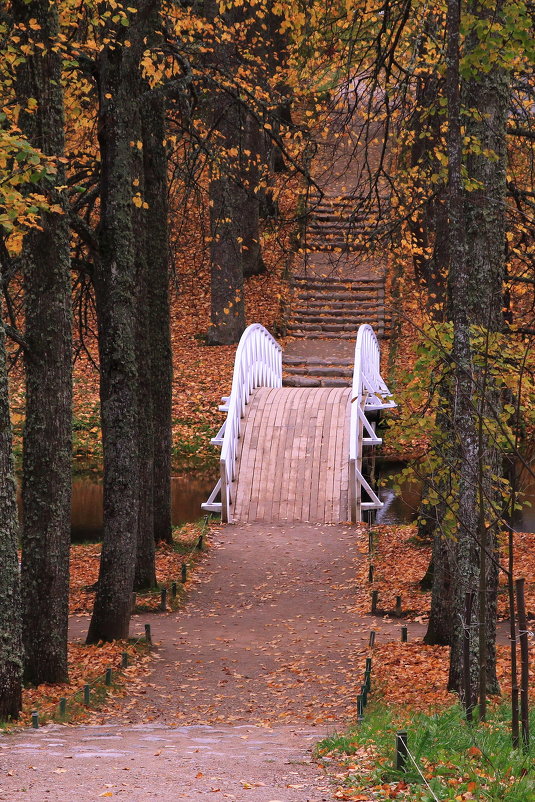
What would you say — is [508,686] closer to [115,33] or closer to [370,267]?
[115,33]

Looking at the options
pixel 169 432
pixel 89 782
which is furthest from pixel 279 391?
pixel 89 782

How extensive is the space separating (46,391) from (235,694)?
319 cm

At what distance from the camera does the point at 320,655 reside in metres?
10.3

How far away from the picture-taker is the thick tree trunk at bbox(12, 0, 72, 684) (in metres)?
8.14

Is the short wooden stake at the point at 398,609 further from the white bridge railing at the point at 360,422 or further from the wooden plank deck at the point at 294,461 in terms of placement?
the wooden plank deck at the point at 294,461

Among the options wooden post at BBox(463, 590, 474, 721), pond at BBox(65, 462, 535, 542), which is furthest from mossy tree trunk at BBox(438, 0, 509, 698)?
pond at BBox(65, 462, 535, 542)

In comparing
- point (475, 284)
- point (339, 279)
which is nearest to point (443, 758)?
point (475, 284)

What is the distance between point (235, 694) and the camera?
356 inches

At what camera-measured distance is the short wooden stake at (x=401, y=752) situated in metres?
5.02

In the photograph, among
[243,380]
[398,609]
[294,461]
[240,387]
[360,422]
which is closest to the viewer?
[398,609]

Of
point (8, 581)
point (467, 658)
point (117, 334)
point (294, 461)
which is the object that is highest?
point (117, 334)

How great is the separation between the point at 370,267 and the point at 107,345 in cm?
2197

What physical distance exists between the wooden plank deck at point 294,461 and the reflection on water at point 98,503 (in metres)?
2.11

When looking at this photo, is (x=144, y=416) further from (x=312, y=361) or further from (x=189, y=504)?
(x=312, y=361)
